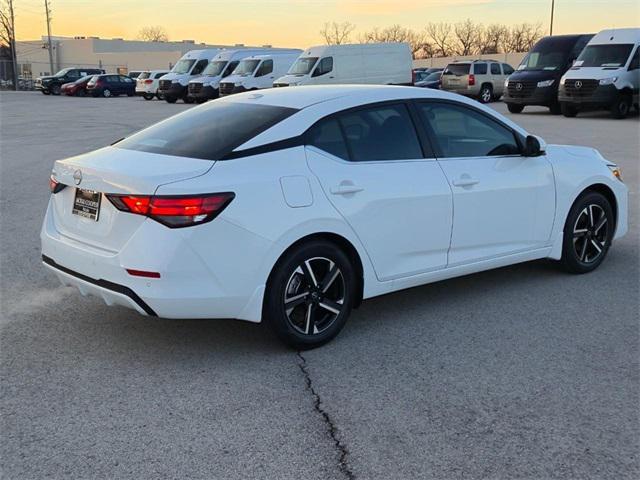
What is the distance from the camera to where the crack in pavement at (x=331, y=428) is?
318 cm

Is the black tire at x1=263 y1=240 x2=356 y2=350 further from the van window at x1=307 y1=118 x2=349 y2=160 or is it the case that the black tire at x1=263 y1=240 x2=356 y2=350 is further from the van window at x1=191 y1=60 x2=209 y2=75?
the van window at x1=191 y1=60 x2=209 y2=75

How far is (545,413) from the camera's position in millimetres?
3699

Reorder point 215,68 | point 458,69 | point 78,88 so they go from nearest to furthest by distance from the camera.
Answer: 1. point 458,69
2. point 215,68
3. point 78,88

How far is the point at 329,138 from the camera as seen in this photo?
184 inches

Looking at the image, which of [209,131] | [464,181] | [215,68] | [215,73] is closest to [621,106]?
[215,73]

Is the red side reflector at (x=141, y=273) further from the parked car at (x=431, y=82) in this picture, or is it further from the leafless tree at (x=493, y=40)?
the leafless tree at (x=493, y=40)

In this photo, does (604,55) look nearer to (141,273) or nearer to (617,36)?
(617,36)

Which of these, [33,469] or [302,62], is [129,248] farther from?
[302,62]

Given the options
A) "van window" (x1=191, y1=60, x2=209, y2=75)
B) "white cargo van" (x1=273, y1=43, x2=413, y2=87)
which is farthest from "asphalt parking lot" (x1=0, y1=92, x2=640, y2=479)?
"van window" (x1=191, y1=60, x2=209, y2=75)

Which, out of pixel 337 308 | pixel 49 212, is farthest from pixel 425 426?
pixel 49 212

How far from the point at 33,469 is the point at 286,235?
182 centimetres

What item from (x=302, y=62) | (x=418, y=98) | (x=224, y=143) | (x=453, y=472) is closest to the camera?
(x=453, y=472)

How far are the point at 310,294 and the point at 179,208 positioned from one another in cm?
102

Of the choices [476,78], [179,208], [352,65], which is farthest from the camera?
[476,78]
